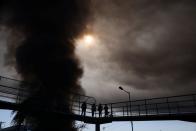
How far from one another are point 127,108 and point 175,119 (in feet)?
14.0

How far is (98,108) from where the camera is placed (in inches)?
800

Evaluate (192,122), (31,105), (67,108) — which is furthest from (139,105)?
(31,105)

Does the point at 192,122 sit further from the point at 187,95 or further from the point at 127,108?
the point at 127,108

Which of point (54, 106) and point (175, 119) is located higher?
point (54, 106)

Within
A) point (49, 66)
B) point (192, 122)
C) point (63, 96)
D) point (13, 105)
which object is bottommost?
point (192, 122)

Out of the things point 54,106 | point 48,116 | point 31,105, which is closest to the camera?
point 31,105

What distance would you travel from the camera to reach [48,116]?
55.0 ft

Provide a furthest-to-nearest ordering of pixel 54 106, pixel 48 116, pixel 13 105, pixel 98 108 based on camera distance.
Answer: pixel 98 108
pixel 54 106
pixel 48 116
pixel 13 105

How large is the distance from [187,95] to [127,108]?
5422mm

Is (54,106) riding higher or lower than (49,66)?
lower

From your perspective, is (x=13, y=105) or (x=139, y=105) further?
(x=139, y=105)

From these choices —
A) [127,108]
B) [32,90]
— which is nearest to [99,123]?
[127,108]

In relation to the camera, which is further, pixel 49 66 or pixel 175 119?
pixel 49 66

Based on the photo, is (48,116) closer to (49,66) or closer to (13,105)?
(13,105)
